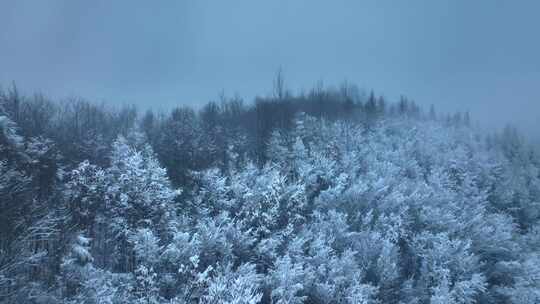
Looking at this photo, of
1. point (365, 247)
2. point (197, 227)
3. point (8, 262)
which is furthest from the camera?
point (365, 247)

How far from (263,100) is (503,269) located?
22630 millimetres

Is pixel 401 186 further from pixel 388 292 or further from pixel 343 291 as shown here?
pixel 343 291

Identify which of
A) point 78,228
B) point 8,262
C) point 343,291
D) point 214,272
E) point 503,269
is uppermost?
point 8,262

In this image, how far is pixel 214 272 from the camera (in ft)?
53.5

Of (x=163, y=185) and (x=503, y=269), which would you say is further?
(x=503, y=269)

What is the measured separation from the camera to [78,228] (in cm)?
1653

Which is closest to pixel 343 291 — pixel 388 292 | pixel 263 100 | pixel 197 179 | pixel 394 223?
pixel 388 292

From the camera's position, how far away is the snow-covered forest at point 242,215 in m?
14.6

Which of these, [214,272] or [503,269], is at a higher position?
[214,272]

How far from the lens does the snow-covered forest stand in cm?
1455

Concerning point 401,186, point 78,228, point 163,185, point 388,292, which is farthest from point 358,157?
point 78,228

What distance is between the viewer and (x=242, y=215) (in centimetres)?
2027

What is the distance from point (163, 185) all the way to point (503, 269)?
54.0 ft

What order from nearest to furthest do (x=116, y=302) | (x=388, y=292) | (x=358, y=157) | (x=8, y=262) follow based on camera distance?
(x=8, y=262)
(x=116, y=302)
(x=388, y=292)
(x=358, y=157)
